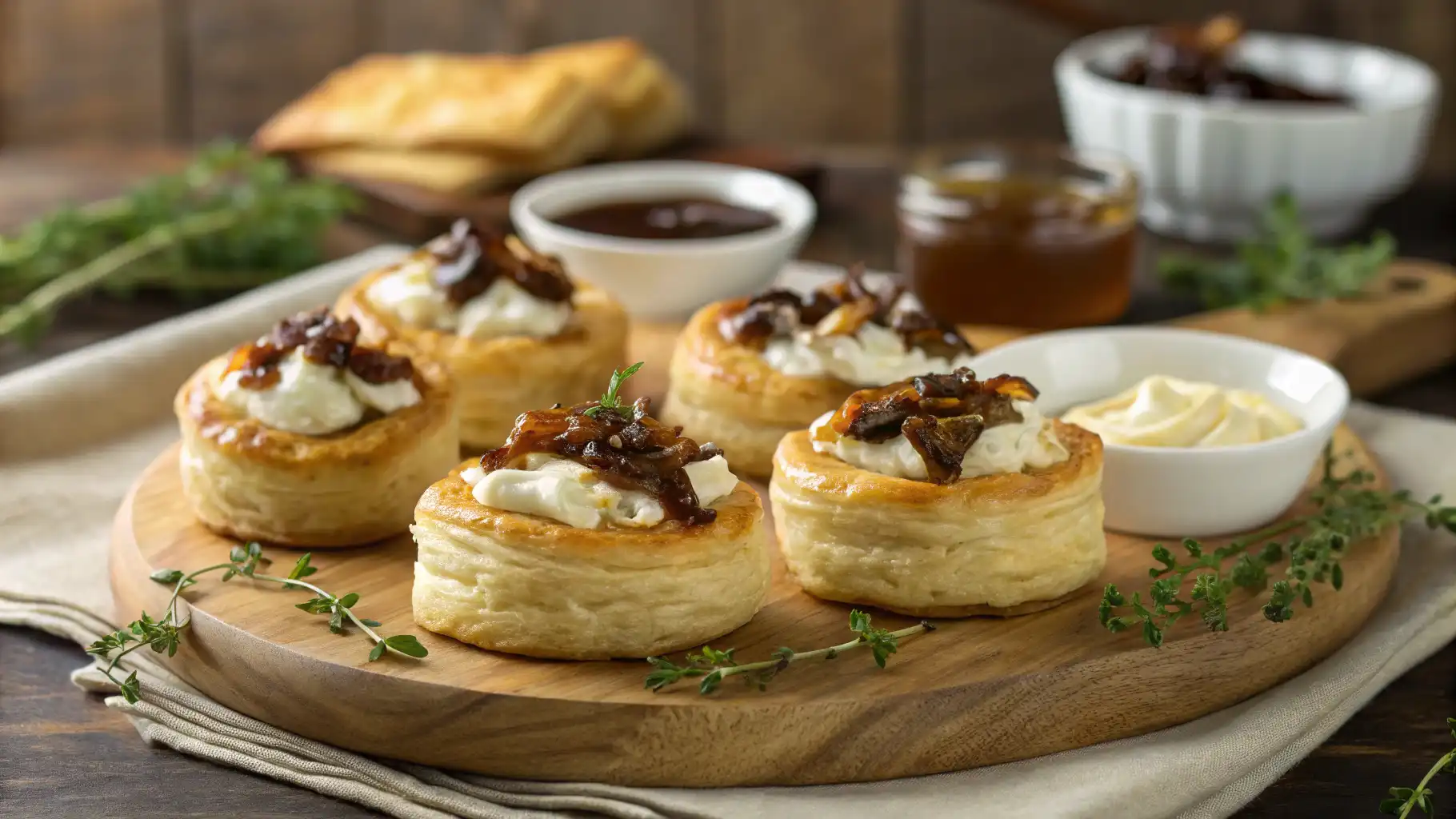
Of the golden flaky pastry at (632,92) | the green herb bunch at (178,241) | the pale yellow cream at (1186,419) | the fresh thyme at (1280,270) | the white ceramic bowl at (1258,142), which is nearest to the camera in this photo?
the pale yellow cream at (1186,419)

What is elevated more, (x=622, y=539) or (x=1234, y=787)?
(x=622, y=539)

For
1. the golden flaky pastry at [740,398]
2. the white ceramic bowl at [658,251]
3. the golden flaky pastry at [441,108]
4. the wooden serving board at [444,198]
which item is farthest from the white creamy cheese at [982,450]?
the golden flaky pastry at [441,108]

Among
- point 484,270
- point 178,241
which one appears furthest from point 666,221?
point 178,241

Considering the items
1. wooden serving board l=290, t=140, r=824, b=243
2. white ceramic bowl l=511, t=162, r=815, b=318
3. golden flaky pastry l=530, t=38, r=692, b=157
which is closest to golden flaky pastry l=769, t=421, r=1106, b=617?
white ceramic bowl l=511, t=162, r=815, b=318

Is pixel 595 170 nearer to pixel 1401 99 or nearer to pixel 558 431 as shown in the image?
pixel 558 431

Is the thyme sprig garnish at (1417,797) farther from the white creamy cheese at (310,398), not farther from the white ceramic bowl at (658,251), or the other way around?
the white ceramic bowl at (658,251)

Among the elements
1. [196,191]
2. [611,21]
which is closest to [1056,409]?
[196,191]

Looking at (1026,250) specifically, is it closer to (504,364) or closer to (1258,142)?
(1258,142)

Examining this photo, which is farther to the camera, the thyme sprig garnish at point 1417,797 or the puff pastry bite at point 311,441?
the puff pastry bite at point 311,441
